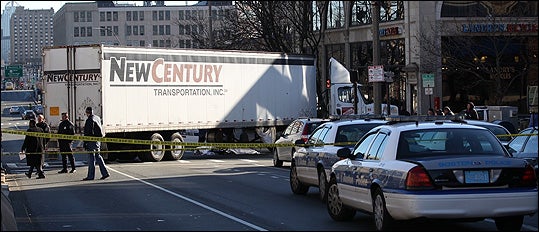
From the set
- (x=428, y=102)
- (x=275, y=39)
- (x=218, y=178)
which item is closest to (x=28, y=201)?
(x=218, y=178)

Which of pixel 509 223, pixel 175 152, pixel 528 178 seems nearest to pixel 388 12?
pixel 509 223

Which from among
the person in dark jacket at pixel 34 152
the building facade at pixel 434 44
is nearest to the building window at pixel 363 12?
the building facade at pixel 434 44

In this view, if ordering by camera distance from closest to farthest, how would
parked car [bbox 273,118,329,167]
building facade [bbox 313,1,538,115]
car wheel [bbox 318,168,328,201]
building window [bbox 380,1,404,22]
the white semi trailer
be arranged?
car wheel [bbox 318,168,328,201], building facade [bbox 313,1,538,115], building window [bbox 380,1,404,22], parked car [bbox 273,118,329,167], the white semi trailer

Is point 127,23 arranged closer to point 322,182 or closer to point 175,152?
point 175,152

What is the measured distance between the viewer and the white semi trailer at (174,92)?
1084 inches

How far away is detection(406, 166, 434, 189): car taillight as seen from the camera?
9.96 metres

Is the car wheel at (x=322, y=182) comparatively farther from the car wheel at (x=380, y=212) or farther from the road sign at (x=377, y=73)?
the road sign at (x=377, y=73)

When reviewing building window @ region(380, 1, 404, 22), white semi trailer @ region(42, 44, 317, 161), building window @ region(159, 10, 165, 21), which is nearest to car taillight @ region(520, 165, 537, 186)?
building window @ region(380, 1, 404, 22)

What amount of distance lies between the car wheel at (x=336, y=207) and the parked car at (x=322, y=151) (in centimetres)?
174

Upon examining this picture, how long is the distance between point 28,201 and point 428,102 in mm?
13799

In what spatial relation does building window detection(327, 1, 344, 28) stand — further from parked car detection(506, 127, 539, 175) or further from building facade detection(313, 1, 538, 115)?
parked car detection(506, 127, 539, 175)

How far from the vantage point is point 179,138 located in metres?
30.2

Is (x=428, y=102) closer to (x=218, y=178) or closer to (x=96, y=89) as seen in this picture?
(x=218, y=178)

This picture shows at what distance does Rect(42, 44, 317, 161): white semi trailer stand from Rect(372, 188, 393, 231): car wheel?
17.6 m
